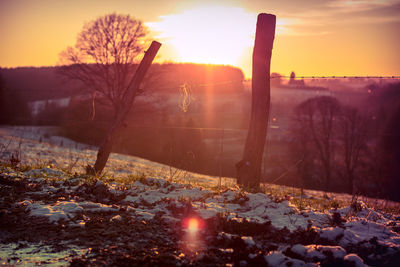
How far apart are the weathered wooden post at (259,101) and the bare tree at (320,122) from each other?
28.9m

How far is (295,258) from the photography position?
3639mm

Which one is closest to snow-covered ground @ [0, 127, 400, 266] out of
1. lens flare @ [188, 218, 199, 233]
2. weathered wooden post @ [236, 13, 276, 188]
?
lens flare @ [188, 218, 199, 233]

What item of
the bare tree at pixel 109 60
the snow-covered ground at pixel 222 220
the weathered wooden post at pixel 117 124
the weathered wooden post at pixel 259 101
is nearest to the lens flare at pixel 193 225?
the snow-covered ground at pixel 222 220

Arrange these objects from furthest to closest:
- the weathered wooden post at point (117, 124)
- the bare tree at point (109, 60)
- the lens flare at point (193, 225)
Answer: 1. the bare tree at point (109, 60)
2. the weathered wooden post at point (117, 124)
3. the lens flare at point (193, 225)

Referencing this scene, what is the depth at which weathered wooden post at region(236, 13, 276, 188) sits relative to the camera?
297 inches

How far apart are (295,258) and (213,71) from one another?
84.5m

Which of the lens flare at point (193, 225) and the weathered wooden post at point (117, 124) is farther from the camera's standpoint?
the weathered wooden post at point (117, 124)

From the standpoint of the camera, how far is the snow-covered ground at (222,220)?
3.65 meters

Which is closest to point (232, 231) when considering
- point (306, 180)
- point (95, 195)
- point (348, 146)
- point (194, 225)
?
point (194, 225)

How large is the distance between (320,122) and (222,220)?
1366 inches

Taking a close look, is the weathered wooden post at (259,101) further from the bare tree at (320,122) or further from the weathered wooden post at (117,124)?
the bare tree at (320,122)

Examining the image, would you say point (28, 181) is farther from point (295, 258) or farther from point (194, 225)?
point (295, 258)

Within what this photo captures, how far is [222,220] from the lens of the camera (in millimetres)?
4598

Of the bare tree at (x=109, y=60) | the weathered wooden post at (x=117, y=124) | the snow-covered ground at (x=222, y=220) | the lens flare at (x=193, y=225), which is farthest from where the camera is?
the bare tree at (x=109, y=60)
